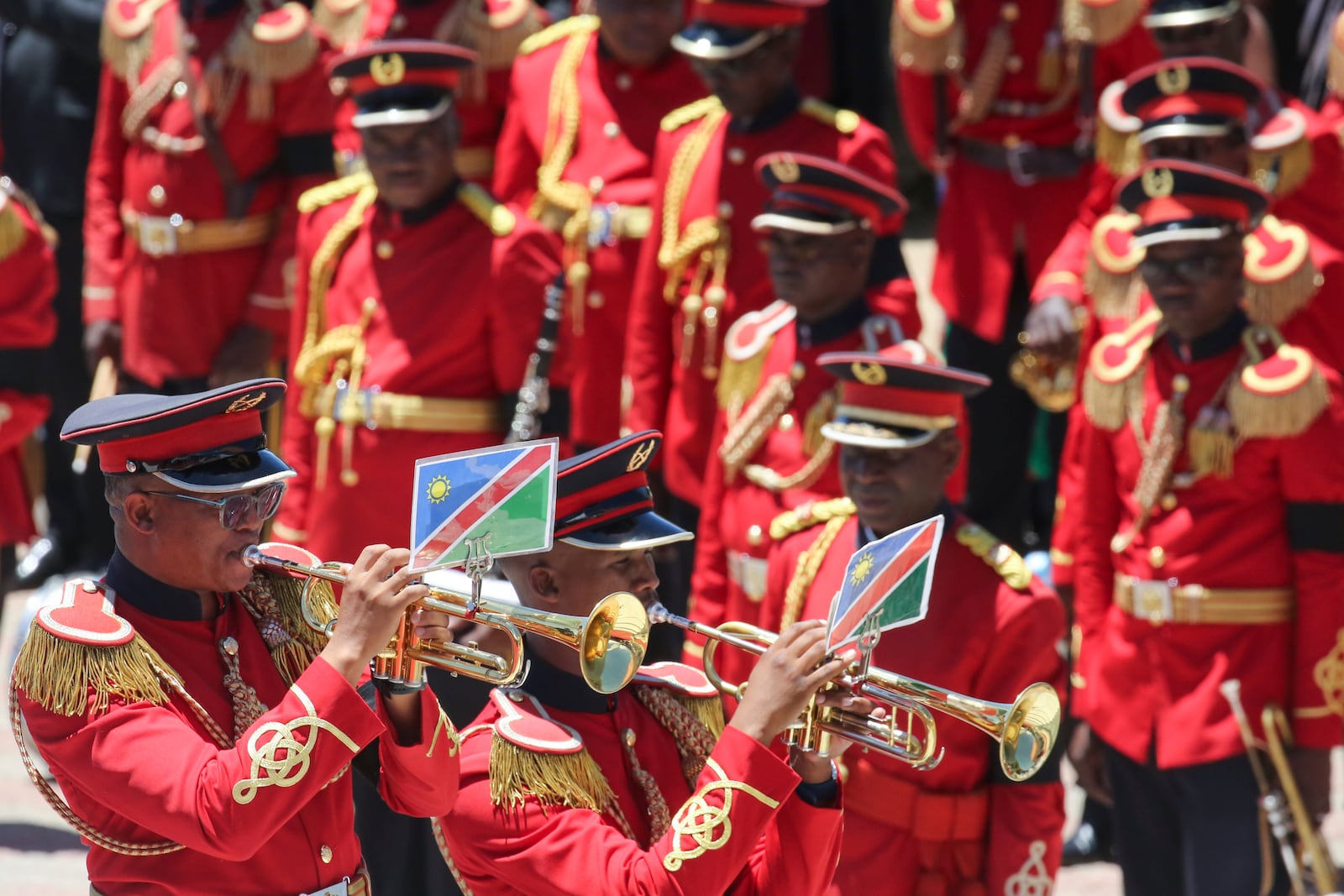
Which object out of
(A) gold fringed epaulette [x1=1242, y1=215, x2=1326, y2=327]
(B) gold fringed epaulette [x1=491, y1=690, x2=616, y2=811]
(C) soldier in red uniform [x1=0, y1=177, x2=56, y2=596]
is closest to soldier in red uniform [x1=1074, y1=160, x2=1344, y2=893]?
(A) gold fringed epaulette [x1=1242, y1=215, x2=1326, y2=327]

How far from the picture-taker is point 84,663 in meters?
3.68

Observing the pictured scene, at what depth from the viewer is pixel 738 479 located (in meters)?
6.33

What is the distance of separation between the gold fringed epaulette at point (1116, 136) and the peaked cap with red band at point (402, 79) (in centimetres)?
201

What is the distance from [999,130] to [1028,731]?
15.0ft

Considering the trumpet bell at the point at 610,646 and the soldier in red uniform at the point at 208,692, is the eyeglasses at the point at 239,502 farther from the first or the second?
the trumpet bell at the point at 610,646

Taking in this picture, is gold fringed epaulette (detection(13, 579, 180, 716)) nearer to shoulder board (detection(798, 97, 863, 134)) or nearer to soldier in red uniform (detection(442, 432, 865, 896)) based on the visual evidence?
soldier in red uniform (detection(442, 432, 865, 896))

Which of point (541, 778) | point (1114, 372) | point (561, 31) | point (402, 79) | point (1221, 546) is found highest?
point (402, 79)

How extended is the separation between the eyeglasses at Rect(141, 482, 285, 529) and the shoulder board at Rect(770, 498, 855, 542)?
1.89 meters

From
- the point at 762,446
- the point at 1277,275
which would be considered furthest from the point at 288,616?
the point at 1277,275

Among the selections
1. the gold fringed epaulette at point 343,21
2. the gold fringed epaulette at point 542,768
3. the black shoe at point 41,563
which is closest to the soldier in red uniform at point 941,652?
the gold fringed epaulette at point 542,768

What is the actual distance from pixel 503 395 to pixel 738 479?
2.88ft

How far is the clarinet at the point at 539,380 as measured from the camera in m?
6.64

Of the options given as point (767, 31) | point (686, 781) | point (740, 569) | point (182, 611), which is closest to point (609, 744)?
point (686, 781)

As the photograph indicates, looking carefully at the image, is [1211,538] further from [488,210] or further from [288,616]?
[288,616]
